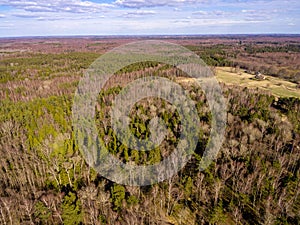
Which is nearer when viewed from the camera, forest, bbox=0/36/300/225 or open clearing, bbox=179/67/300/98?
forest, bbox=0/36/300/225

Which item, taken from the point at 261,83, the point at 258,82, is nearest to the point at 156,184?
the point at 261,83

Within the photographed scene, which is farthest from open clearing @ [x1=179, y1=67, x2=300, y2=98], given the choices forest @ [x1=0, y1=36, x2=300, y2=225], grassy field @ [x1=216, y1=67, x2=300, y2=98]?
forest @ [x1=0, y1=36, x2=300, y2=225]

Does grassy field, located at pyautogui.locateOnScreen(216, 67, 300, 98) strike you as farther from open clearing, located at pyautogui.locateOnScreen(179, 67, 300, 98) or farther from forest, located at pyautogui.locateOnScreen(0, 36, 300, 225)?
forest, located at pyautogui.locateOnScreen(0, 36, 300, 225)

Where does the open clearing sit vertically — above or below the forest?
above

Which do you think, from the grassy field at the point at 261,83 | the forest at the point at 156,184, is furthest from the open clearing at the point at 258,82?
the forest at the point at 156,184

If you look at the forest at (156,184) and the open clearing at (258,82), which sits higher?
the open clearing at (258,82)

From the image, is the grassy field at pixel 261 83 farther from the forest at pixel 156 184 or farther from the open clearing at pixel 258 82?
the forest at pixel 156 184

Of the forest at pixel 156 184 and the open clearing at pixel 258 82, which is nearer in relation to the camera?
the forest at pixel 156 184

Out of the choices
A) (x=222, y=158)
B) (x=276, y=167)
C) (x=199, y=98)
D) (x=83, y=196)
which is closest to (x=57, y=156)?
(x=83, y=196)
